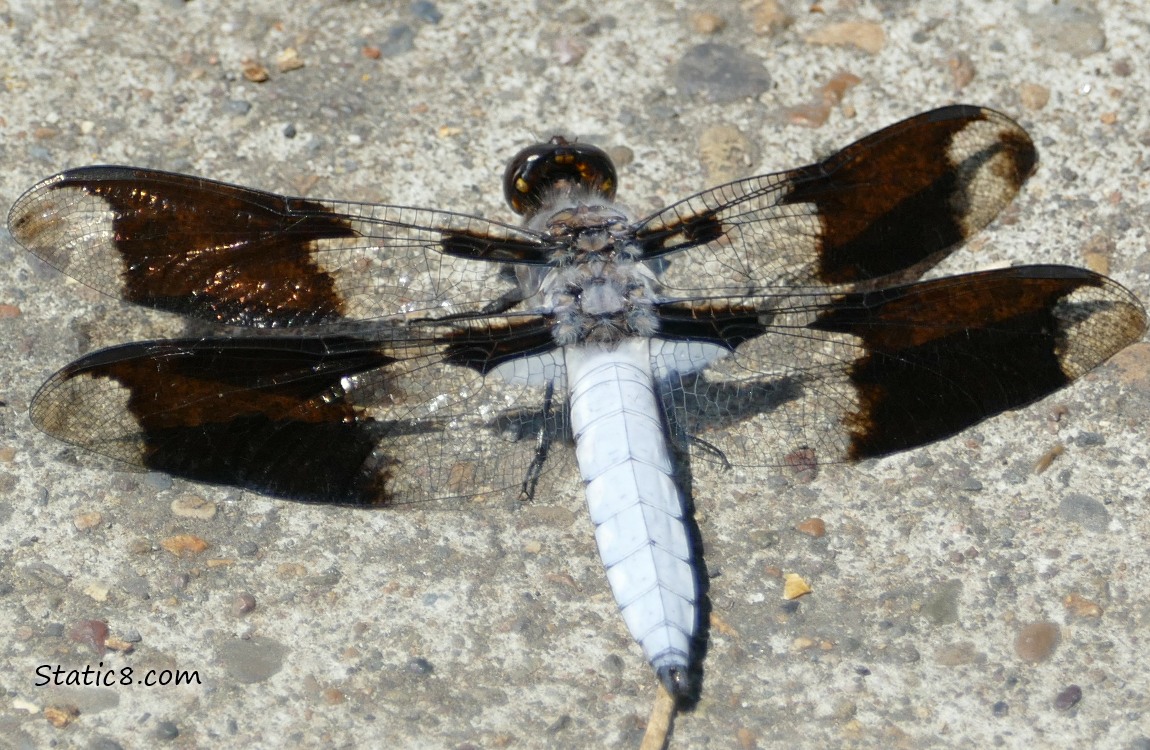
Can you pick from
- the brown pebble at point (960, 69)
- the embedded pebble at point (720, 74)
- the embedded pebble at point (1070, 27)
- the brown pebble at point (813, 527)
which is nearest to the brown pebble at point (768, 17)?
the embedded pebble at point (720, 74)

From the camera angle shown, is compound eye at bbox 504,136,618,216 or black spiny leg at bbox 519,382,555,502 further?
compound eye at bbox 504,136,618,216

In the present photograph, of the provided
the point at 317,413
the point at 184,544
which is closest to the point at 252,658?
the point at 184,544

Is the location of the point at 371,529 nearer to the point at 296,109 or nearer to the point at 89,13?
the point at 296,109

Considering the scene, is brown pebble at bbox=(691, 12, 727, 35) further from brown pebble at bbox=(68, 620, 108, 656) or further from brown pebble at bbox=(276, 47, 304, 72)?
brown pebble at bbox=(68, 620, 108, 656)

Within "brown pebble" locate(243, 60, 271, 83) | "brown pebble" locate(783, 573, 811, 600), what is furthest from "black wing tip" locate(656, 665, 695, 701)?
"brown pebble" locate(243, 60, 271, 83)

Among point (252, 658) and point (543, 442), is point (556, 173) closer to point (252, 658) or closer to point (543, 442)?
point (543, 442)

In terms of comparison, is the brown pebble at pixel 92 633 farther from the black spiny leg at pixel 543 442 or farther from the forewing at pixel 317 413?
the black spiny leg at pixel 543 442

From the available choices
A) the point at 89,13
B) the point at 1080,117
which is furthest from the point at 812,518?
the point at 89,13
